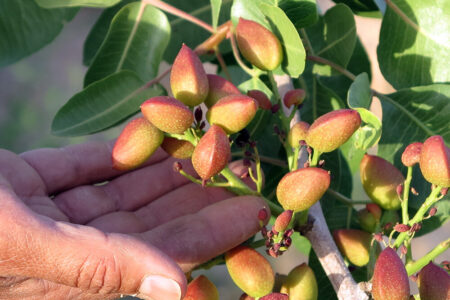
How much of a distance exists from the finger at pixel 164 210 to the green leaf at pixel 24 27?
14.0 inches

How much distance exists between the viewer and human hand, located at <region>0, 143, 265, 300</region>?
0.73 m

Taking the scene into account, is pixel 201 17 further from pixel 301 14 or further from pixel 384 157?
pixel 384 157

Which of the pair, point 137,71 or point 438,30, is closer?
point 438,30

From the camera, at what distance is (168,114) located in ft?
2.58

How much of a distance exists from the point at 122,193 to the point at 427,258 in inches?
23.8

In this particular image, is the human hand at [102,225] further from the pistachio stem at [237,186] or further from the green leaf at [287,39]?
the green leaf at [287,39]

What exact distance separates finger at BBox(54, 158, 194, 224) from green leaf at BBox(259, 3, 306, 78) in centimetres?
36

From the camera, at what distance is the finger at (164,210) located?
3.36ft

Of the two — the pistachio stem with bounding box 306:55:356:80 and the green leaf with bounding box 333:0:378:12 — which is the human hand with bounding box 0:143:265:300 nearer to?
the pistachio stem with bounding box 306:55:356:80

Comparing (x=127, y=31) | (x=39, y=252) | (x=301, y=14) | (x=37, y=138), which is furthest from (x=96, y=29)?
(x=37, y=138)

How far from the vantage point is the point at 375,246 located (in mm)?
881

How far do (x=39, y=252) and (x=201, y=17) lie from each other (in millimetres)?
608

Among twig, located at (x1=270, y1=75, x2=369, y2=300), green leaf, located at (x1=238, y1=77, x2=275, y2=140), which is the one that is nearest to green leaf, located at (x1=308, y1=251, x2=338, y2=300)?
twig, located at (x1=270, y1=75, x2=369, y2=300)

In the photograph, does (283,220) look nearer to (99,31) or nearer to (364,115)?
(364,115)
